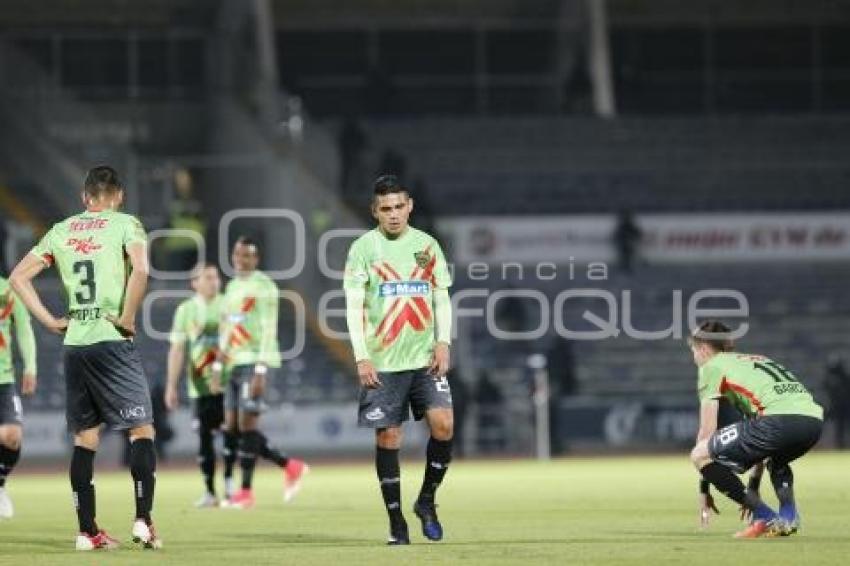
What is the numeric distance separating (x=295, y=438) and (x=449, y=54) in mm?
14365

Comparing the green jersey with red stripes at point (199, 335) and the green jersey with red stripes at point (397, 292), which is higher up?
the green jersey with red stripes at point (397, 292)

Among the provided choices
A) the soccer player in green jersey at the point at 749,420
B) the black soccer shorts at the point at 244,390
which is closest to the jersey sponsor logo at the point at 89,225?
the soccer player in green jersey at the point at 749,420

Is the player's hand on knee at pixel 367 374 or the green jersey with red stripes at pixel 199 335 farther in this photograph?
the green jersey with red stripes at pixel 199 335

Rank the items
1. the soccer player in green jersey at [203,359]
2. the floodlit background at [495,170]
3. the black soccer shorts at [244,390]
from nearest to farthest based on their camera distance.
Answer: the black soccer shorts at [244,390] < the soccer player in green jersey at [203,359] < the floodlit background at [495,170]

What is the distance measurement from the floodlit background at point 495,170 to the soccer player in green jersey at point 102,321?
20164mm

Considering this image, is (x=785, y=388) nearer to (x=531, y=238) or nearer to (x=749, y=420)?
(x=749, y=420)

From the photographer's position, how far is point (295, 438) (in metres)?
33.8

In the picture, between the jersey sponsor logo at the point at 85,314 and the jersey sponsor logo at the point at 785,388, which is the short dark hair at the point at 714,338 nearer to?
the jersey sponsor logo at the point at 785,388

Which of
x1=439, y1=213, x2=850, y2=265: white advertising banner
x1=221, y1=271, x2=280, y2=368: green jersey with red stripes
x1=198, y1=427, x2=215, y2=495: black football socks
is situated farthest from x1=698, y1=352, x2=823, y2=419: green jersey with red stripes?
x1=439, y1=213, x2=850, y2=265: white advertising banner

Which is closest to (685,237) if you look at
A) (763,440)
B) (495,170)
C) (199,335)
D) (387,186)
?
(495,170)

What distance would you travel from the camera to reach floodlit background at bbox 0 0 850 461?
3534 cm

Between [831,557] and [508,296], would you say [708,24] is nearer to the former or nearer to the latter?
[508,296]

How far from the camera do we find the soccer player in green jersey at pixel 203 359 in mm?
19438

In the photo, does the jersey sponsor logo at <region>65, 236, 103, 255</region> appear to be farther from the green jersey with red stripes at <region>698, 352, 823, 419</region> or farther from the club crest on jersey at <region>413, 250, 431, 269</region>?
the green jersey with red stripes at <region>698, 352, 823, 419</region>
